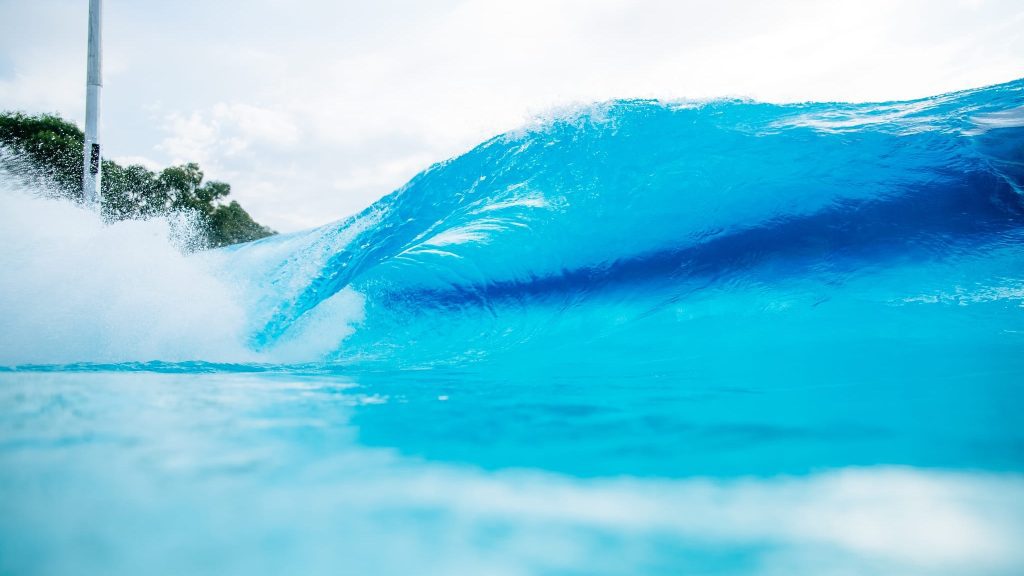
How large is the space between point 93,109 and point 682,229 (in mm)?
7619

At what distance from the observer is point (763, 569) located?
0.58 meters

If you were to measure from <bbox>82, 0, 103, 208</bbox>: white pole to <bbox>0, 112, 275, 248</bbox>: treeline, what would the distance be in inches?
185

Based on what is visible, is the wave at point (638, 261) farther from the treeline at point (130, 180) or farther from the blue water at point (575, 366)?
the treeline at point (130, 180)

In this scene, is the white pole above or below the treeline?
below

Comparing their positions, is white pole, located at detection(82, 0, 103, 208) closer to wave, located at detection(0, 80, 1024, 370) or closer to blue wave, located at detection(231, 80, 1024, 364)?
wave, located at detection(0, 80, 1024, 370)

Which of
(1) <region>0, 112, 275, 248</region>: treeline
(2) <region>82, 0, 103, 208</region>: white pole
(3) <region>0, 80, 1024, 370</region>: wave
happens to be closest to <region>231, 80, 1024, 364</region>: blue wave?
(3) <region>0, 80, 1024, 370</region>: wave

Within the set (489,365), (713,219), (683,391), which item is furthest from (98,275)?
(713,219)

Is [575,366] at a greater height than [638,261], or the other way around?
[638,261]

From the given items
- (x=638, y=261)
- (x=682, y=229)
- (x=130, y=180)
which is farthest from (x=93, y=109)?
(x=130, y=180)

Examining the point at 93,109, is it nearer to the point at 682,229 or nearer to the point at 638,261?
the point at 638,261

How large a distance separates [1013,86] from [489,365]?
424 centimetres

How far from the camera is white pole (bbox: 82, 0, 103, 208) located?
264 inches

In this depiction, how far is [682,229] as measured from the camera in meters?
3.52

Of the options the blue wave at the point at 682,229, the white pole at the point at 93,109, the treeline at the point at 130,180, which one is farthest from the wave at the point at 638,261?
the treeline at the point at 130,180
